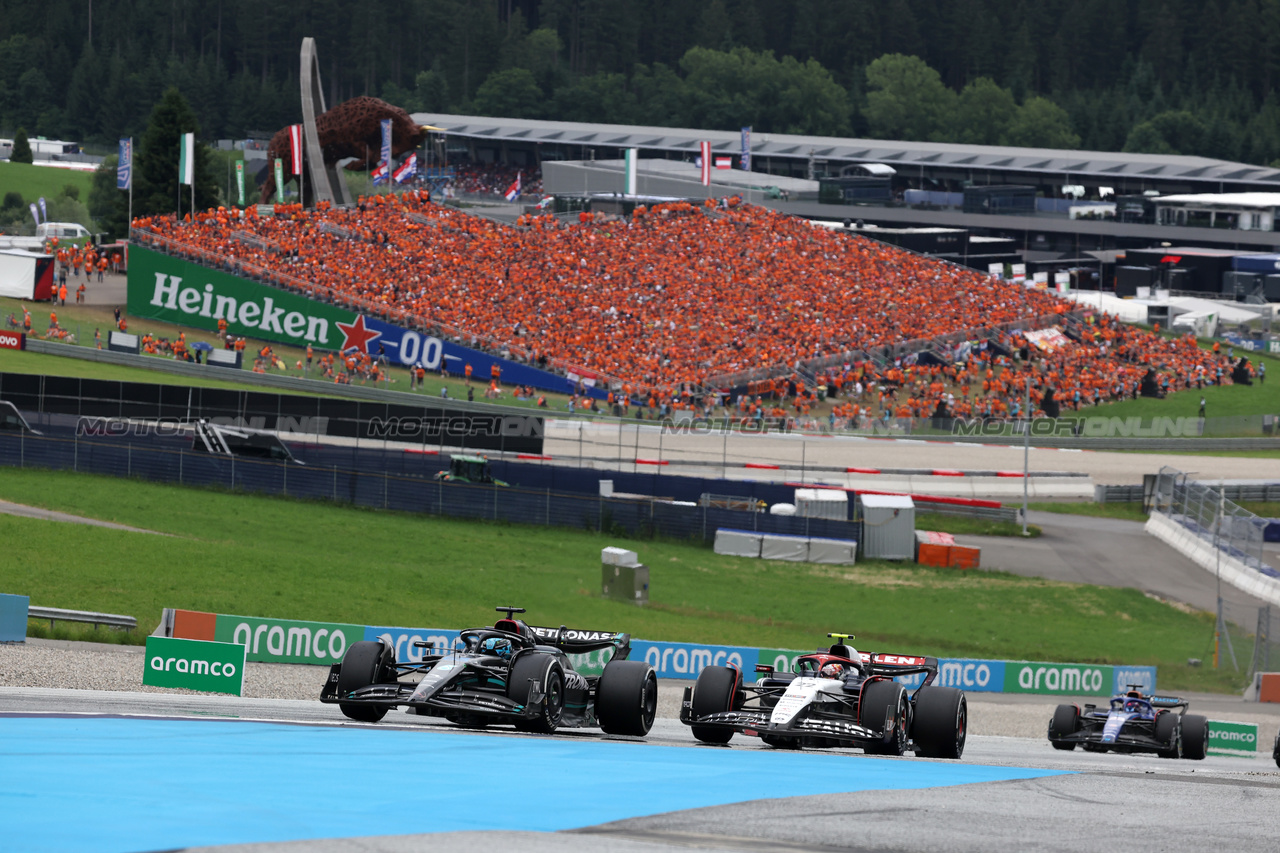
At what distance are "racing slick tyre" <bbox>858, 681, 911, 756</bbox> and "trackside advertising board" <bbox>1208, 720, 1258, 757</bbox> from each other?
14329mm

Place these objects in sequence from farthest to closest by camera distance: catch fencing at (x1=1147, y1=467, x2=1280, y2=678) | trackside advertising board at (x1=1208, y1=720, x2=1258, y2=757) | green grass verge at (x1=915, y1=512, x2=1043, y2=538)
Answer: green grass verge at (x1=915, y1=512, x2=1043, y2=538) < catch fencing at (x1=1147, y1=467, x2=1280, y2=678) < trackside advertising board at (x1=1208, y1=720, x2=1258, y2=757)

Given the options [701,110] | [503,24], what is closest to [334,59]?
[503,24]

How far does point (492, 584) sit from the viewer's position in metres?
37.7

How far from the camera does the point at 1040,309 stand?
81312 millimetres

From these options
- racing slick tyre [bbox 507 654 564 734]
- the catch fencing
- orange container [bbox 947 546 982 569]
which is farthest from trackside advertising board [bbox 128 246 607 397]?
racing slick tyre [bbox 507 654 564 734]

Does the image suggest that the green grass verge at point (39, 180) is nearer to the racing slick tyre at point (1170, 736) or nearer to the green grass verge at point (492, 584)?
the green grass verge at point (492, 584)

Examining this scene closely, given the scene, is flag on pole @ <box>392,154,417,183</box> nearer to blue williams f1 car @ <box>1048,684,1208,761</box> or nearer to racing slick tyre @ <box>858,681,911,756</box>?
blue williams f1 car @ <box>1048,684,1208,761</box>

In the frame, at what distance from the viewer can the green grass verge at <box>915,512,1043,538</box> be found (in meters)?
52.4

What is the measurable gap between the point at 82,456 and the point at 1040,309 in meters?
53.7

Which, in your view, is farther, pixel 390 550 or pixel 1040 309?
pixel 1040 309

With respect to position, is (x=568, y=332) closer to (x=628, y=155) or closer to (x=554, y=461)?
(x=554, y=461)

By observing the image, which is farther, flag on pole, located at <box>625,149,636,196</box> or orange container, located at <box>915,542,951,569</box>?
flag on pole, located at <box>625,149,636,196</box>

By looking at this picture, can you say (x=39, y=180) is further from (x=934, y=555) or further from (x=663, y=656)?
(x=663, y=656)

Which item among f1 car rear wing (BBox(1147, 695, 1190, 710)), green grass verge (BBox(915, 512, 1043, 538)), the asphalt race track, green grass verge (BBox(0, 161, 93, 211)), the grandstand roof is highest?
the grandstand roof
